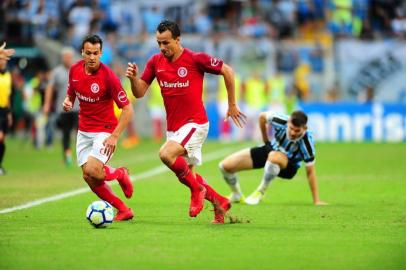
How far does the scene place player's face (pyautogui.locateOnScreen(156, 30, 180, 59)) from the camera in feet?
34.8

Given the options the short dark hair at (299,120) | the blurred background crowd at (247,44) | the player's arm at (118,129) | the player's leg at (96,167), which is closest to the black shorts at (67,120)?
the short dark hair at (299,120)

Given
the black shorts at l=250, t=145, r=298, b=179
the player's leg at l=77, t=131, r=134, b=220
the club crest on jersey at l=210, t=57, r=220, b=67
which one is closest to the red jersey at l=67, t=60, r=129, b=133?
the player's leg at l=77, t=131, r=134, b=220

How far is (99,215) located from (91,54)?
1814 millimetres

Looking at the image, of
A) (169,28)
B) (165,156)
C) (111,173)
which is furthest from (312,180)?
(169,28)

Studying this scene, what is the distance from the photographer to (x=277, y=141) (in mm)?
13609

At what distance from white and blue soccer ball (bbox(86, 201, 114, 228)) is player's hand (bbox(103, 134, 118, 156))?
0.71 meters

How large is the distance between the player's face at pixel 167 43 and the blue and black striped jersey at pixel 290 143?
3024mm

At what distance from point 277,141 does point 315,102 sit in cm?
1870

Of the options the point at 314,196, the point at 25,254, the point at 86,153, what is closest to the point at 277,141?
the point at 314,196

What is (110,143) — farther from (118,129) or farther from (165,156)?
(165,156)

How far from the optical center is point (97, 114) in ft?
36.7

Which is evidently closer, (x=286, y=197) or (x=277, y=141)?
(x=277, y=141)

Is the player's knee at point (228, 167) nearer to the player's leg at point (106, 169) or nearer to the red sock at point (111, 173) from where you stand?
the player's leg at point (106, 169)

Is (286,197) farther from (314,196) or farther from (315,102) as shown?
(315,102)
